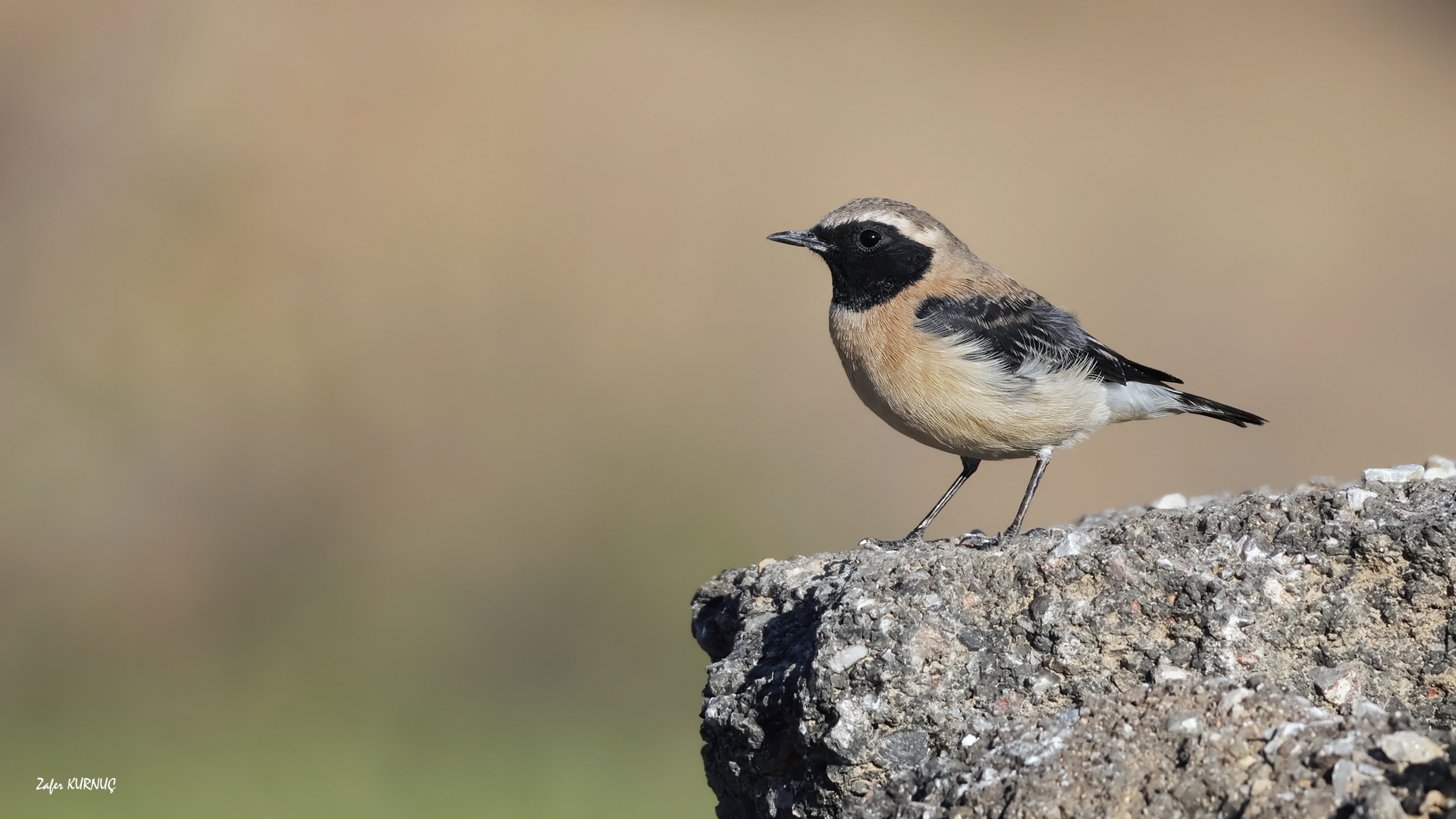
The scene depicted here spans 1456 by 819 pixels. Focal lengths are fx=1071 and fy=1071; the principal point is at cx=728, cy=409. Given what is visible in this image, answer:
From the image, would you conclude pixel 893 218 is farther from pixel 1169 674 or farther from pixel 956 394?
pixel 1169 674

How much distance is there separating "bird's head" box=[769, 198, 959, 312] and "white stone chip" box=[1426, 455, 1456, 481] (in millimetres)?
2620

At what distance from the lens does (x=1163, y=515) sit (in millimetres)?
4180

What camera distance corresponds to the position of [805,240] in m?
6.17

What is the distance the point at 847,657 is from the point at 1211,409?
401 cm

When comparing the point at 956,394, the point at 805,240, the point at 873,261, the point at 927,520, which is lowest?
the point at 927,520

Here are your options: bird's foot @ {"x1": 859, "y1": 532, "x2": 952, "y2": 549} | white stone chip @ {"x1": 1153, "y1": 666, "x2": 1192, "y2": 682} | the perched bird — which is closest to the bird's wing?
the perched bird

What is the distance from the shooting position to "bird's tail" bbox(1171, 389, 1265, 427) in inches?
244

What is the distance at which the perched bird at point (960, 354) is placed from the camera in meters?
5.42

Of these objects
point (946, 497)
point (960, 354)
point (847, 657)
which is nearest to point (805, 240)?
point (960, 354)

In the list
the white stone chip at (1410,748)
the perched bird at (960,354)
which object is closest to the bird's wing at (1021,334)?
the perched bird at (960,354)

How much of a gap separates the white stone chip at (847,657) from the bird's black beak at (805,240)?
3332 millimetres

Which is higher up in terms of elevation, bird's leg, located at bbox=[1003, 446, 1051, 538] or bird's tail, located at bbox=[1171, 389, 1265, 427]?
bird's tail, located at bbox=[1171, 389, 1265, 427]

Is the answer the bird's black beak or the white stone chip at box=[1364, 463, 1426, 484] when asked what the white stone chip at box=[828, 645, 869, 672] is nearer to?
the white stone chip at box=[1364, 463, 1426, 484]

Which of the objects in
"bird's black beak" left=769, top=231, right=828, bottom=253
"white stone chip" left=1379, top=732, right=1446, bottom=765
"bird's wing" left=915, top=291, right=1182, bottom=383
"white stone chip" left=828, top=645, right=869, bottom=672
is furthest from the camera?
"bird's black beak" left=769, top=231, right=828, bottom=253
